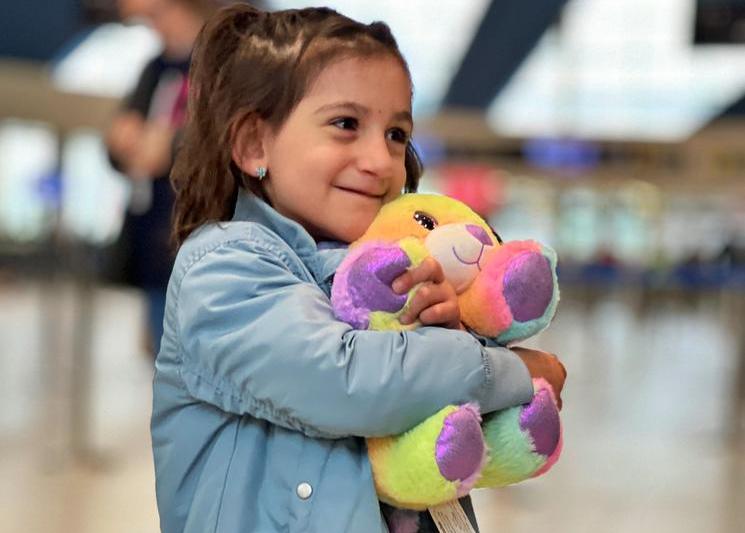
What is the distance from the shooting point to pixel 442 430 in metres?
1.05

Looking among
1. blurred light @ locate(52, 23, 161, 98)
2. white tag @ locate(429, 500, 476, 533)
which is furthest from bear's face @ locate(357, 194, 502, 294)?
blurred light @ locate(52, 23, 161, 98)

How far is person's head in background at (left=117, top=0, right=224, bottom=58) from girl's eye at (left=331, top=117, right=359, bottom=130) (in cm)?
124

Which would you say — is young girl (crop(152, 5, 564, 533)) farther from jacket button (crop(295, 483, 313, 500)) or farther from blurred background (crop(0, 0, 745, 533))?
blurred background (crop(0, 0, 745, 533))

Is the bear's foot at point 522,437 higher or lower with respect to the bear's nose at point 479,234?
lower

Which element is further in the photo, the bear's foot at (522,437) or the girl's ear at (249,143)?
the girl's ear at (249,143)

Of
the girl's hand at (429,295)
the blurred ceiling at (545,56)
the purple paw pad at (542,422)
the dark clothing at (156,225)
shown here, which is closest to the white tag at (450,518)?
the purple paw pad at (542,422)

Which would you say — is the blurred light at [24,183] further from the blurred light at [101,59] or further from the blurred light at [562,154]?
the blurred light at [562,154]

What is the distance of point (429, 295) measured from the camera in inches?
42.9

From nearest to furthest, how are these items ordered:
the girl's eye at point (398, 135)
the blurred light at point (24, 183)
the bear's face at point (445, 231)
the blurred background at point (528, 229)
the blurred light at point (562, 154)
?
the bear's face at point (445, 231)
the girl's eye at point (398, 135)
the blurred background at point (528, 229)
the blurred light at point (562, 154)
the blurred light at point (24, 183)

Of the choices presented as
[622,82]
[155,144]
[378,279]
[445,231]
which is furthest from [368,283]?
[622,82]

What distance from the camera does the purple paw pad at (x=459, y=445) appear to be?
3.43ft

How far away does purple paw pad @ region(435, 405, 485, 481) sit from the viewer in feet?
3.43

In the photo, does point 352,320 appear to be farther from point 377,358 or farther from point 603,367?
point 603,367

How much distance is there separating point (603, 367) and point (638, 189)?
1430cm
